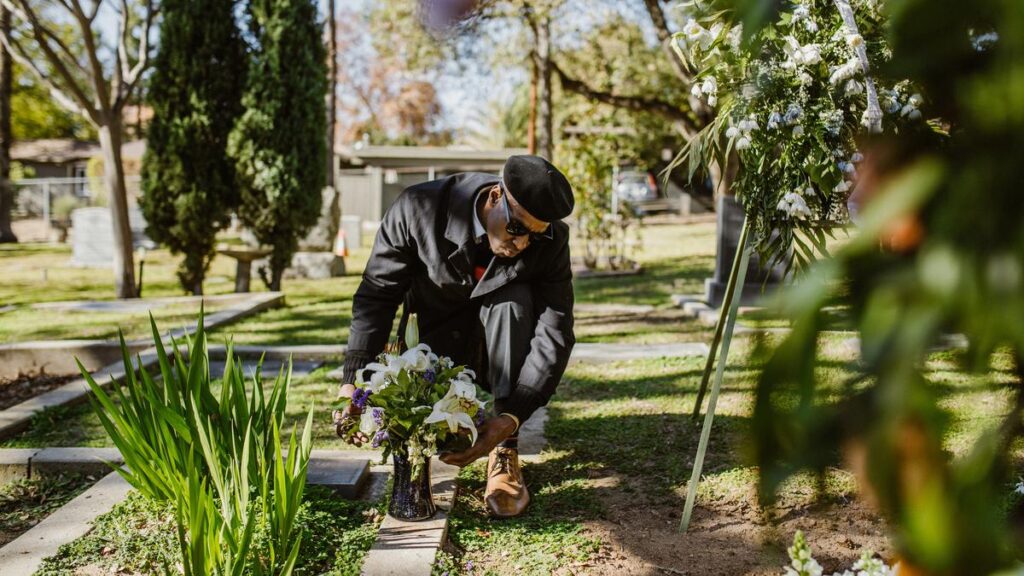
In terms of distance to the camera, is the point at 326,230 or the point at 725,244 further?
the point at 326,230

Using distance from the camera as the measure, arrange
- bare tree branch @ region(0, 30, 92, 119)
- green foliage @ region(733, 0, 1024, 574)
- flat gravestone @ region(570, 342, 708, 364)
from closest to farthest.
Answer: green foliage @ region(733, 0, 1024, 574) < flat gravestone @ region(570, 342, 708, 364) < bare tree branch @ region(0, 30, 92, 119)

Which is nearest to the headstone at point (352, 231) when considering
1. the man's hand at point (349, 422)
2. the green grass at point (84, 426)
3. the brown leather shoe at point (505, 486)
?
the green grass at point (84, 426)

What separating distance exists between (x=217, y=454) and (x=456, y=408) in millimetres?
735

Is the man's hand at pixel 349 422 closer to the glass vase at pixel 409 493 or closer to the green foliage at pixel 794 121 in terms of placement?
the glass vase at pixel 409 493

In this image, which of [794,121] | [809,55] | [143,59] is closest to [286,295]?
[143,59]

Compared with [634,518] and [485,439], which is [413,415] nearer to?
[485,439]

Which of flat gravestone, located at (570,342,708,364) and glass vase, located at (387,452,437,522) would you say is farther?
flat gravestone, located at (570,342,708,364)

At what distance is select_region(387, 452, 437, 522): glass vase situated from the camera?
283cm

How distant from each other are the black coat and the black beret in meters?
0.26

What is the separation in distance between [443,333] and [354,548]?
1080 millimetres

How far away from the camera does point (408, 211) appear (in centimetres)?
330

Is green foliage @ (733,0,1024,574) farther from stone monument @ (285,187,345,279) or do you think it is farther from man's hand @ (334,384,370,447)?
stone monument @ (285,187,345,279)

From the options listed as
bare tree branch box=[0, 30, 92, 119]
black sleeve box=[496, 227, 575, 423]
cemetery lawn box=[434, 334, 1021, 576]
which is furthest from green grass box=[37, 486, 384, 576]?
bare tree branch box=[0, 30, 92, 119]

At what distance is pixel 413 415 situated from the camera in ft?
8.81
